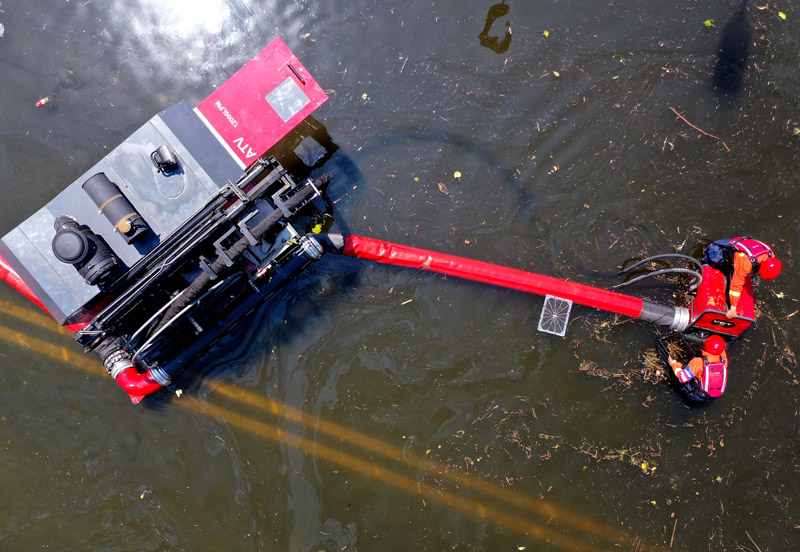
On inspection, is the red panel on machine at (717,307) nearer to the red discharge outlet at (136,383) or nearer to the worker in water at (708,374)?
the worker in water at (708,374)

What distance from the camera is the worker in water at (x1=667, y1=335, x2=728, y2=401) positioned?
6293 mm

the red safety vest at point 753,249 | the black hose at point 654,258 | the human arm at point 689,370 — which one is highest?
the black hose at point 654,258

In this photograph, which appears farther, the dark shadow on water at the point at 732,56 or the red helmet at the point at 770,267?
the dark shadow on water at the point at 732,56

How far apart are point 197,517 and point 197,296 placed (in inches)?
125

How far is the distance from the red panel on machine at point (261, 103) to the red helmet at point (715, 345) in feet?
17.8

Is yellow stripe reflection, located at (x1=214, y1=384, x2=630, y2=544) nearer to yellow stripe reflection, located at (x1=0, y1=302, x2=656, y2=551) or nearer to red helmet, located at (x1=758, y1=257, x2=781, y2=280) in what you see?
yellow stripe reflection, located at (x1=0, y1=302, x2=656, y2=551)

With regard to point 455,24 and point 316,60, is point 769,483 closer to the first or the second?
point 455,24

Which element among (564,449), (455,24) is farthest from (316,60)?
(564,449)

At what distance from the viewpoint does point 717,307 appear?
6.13 metres

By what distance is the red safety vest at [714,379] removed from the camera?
20.7 ft

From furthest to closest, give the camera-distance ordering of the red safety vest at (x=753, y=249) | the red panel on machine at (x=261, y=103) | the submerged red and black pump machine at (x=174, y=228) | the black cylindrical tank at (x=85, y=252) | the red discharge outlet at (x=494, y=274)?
the red discharge outlet at (x=494, y=274)
the red safety vest at (x=753, y=249)
the red panel on machine at (x=261, y=103)
the submerged red and black pump machine at (x=174, y=228)
the black cylindrical tank at (x=85, y=252)

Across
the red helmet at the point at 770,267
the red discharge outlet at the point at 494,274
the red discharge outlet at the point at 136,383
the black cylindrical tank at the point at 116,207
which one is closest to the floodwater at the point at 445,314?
the red discharge outlet at the point at 494,274

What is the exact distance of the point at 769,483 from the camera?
659cm

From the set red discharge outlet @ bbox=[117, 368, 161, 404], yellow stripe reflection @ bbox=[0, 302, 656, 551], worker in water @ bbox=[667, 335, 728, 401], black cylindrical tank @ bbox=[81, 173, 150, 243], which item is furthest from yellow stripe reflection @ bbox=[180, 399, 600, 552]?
black cylindrical tank @ bbox=[81, 173, 150, 243]
